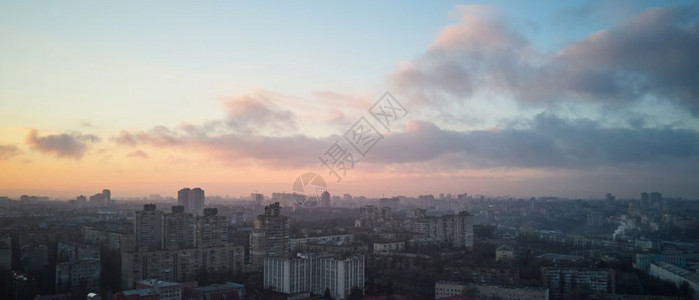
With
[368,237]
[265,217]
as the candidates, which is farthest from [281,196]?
[265,217]

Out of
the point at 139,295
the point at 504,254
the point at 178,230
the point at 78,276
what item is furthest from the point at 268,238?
the point at 504,254

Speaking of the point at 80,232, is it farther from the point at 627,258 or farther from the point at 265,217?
the point at 627,258

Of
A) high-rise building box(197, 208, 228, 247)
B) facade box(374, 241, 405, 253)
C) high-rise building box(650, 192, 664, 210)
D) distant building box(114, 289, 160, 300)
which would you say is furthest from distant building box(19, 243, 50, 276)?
high-rise building box(650, 192, 664, 210)

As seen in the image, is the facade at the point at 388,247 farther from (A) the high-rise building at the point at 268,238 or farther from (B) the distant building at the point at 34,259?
(B) the distant building at the point at 34,259

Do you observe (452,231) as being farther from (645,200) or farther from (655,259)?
(645,200)

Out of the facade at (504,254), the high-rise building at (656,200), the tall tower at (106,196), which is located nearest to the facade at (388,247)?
the facade at (504,254)

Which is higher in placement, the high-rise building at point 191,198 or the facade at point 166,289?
the high-rise building at point 191,198

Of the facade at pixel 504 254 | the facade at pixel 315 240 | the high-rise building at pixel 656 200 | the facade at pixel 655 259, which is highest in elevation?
the high-rise building at pixel 656 200
